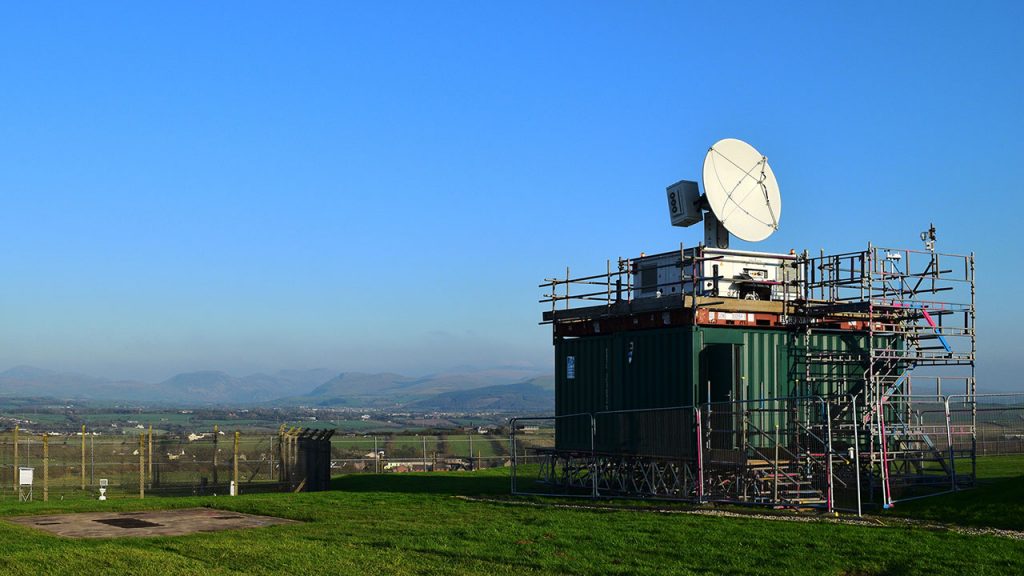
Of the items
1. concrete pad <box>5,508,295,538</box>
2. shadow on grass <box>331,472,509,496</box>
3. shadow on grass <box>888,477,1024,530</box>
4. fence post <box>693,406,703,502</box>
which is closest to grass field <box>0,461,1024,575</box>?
shadow on grass <box>888,477,1024,530</box>

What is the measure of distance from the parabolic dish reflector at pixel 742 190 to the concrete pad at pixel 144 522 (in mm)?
15134

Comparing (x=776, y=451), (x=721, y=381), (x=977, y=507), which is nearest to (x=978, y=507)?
(x=977, y=507)

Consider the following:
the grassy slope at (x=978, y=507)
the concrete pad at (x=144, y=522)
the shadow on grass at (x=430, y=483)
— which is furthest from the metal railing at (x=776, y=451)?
the concrete pad at (x=144, y=522)

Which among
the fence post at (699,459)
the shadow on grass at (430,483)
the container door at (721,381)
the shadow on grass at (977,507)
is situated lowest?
the shadow on grass at (430,483)

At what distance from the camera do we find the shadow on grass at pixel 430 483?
33375 mm

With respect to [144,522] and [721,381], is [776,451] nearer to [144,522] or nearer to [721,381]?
[721,381]

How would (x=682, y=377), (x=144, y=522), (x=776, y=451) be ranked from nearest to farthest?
1. (x=144, y=522)
2. (x=776, y=451)
3. (x=682, y=377)

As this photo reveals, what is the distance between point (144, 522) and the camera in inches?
953

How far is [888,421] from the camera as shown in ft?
99.5

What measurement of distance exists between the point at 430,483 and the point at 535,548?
2020 centimetres

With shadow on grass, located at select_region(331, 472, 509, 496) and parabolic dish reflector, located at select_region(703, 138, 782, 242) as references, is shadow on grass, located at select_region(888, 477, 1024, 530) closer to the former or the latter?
parabolic dish reflector, located at select_region(703, 138, 782, 242)

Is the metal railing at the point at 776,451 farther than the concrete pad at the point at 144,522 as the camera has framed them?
Yes

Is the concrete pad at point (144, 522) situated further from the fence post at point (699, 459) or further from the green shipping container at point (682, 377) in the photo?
the green shipping container at point (682, 377)

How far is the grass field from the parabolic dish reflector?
1054cm
